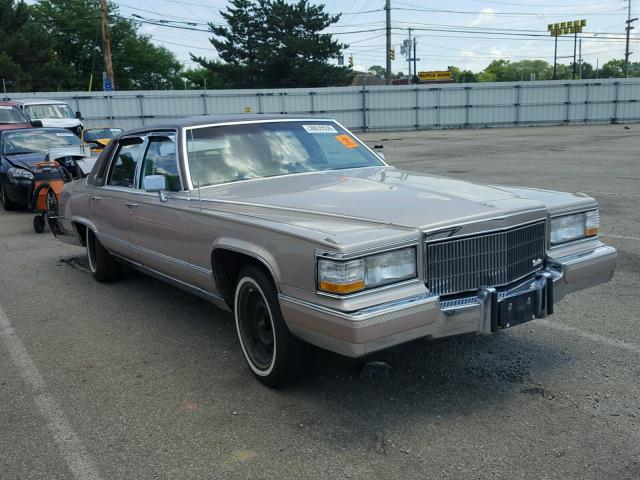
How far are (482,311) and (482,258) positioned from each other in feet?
0.97

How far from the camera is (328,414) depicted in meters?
3.46

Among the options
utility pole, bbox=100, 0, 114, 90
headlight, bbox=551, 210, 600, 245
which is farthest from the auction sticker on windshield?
utility pole, bbox=100, 0, 114, 90

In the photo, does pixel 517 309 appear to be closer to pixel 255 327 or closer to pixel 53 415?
pixel 255 327

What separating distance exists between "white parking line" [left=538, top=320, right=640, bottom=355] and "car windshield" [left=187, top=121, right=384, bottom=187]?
1883 millimetres

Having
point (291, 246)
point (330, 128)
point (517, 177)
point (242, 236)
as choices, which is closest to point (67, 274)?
point (330, 128)

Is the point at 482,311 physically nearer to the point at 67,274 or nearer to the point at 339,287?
the point at 339,287

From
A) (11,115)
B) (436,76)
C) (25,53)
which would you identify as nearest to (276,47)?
(25,53)

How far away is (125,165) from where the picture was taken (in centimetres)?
576

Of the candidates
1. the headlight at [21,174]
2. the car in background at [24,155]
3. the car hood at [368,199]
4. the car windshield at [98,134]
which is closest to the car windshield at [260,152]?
the car hood at [368,199]

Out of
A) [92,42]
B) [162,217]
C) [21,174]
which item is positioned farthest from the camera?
[92,42]

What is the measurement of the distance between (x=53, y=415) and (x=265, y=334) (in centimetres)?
131

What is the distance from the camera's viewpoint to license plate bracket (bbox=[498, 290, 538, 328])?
3371mm

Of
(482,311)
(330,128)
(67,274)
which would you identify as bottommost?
(67,274)

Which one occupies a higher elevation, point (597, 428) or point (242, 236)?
point (242, 236)
